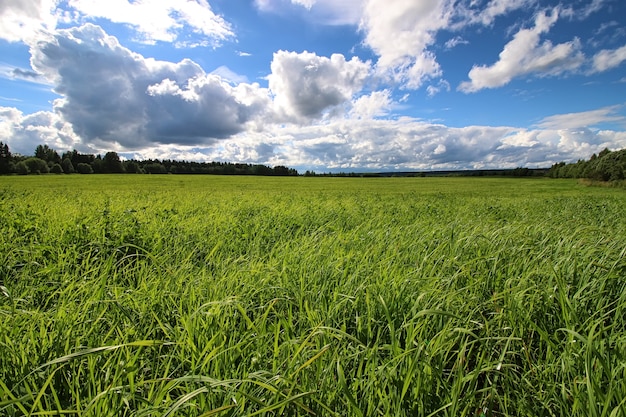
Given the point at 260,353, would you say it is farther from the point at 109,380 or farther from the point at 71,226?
the point at 71,226

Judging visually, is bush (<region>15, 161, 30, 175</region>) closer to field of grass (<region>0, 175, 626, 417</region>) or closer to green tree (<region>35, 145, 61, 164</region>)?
green tree (<region>35, 145, 61, 164</region>)

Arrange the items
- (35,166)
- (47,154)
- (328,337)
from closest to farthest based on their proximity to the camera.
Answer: (328,337)
(35,166)
(47,154)

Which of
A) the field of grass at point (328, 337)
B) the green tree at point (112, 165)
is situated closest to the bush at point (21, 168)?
the green tree at point (112, 165)

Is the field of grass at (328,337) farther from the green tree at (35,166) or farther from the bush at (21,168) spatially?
the green tree at (35,166)

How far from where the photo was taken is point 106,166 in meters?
89.0

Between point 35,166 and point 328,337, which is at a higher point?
point 35,166

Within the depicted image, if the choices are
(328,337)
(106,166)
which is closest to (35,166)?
(106,166)

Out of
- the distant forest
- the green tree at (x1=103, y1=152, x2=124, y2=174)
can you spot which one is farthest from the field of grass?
the green tree at (x1=103, y1=152, x2=124, y2=174)

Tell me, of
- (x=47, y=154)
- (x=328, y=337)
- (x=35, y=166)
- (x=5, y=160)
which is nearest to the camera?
(x=328, y=337)

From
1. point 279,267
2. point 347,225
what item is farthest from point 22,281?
point 347,225

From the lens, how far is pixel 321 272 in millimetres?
3520

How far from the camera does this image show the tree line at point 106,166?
7150 centimetres

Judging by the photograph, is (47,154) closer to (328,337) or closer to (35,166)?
(35,166)

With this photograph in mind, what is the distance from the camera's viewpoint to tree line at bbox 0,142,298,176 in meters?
71.5
